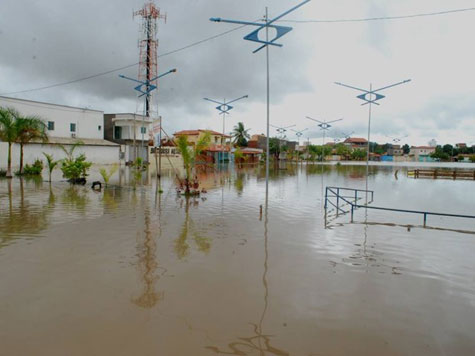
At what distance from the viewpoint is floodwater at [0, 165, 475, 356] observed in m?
4.68

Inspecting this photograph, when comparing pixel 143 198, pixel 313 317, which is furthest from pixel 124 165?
pixel 313 317

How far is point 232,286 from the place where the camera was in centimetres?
647

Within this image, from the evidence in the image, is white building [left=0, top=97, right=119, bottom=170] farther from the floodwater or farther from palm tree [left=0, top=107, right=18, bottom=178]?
the floodwater

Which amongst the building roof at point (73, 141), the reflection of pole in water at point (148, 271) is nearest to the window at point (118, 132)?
the building roof at point (73, 141)

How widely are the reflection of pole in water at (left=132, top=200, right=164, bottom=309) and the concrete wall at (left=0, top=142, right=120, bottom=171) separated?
81.3ft

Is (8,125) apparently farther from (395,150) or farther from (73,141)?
(395,150)

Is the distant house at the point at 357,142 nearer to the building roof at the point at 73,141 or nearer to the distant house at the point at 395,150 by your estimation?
the distant house at the point at 395,150

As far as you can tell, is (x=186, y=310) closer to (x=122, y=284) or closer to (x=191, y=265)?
(x=122, y=284)

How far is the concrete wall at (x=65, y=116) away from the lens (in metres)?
Answer: 36.0

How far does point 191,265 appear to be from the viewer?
756cm

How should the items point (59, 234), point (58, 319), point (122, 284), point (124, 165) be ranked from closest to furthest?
point (58, 319) < point (122, 284) < point (59, 234) < point (124, 165)

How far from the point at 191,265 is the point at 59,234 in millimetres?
4584

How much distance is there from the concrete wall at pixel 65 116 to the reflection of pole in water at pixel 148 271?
1244 inches

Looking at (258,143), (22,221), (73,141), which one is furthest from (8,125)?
(258,143)
